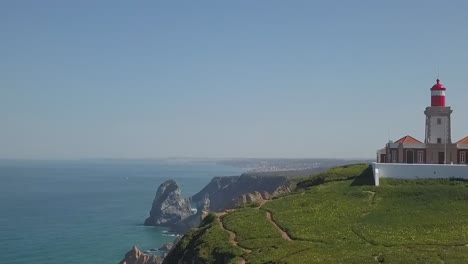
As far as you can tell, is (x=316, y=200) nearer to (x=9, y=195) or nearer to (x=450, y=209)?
(x=450, y=209)

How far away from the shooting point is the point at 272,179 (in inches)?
6393

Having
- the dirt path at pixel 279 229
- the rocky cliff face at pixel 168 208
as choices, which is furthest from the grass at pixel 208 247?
the rocky cliff face at pixel 168 208

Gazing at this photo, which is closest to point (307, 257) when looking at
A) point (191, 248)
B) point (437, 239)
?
point (437, 239)

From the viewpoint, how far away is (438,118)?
4400 cm

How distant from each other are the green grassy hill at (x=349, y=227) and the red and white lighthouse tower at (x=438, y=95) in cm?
811

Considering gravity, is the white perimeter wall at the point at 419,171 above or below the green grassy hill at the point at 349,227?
above

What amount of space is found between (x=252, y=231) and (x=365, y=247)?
7.64 metres

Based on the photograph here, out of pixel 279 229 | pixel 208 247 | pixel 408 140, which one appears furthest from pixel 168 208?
pixel 208 247

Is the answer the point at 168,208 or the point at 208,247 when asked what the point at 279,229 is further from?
the point at 168,208

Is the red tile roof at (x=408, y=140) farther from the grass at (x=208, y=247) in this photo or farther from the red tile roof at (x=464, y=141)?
the grass at (x=208, y=247)

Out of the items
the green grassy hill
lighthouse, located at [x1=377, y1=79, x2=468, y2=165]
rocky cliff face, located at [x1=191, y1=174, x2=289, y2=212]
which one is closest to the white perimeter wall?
the green grassy hill

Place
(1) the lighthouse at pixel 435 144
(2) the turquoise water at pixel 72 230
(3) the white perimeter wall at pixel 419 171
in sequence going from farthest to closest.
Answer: (2) the turquoise water at pixel 72 230, (1) the lighthouse at pixel 435 144, (3) the white perimeter wall at pixel 419 171

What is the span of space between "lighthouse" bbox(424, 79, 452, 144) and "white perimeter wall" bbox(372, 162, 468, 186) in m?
5.08

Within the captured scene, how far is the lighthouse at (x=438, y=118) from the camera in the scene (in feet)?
144
